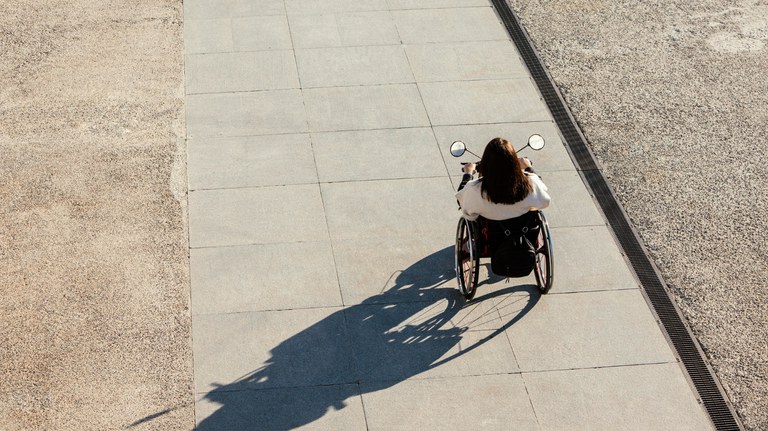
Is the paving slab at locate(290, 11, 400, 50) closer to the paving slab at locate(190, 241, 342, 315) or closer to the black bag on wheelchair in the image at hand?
the paving slab at locate(190, 241, 342, 315)

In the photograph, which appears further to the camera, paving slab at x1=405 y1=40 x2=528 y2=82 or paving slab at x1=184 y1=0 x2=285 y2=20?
paving slab at x1=184 y1=0 x2=285 y2=20

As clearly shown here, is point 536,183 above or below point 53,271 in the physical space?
above

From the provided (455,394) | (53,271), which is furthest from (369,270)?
(53,271)

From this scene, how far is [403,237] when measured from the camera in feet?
25.6

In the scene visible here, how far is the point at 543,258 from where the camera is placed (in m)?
7.38

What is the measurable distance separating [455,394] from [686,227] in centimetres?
307

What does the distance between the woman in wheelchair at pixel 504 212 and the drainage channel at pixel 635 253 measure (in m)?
1.12

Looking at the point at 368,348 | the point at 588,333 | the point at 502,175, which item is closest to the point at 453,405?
the point at 368,348

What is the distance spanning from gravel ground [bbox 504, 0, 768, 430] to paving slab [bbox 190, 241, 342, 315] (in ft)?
9.65

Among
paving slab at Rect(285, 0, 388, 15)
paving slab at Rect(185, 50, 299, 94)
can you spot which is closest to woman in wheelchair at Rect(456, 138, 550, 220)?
paving slab at Rect(185, 50, 299, 94)

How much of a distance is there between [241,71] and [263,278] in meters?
3.52

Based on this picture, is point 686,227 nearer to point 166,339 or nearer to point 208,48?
point 166,339

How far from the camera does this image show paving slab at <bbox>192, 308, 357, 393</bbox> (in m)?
6.48

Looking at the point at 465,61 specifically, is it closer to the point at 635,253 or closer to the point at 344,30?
the point at 344,30
